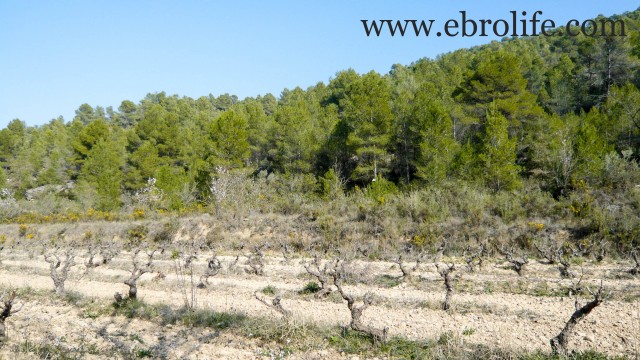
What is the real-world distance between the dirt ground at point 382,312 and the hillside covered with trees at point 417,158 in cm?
607

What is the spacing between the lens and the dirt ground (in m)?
8.06

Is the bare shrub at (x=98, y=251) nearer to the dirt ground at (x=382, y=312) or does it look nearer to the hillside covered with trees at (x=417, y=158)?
the dirt ground at (x=382, y=312)

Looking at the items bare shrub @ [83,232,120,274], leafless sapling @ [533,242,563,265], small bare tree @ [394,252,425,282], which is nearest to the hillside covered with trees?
leafless sapling @ [533,242,563,265]

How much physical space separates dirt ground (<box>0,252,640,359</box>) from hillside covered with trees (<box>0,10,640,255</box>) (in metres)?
6.07

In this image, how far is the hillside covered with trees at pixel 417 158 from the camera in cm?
2081

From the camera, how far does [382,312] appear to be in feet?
33.6

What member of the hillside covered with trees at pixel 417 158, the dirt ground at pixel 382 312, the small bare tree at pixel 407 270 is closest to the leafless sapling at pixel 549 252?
the dirt ground at pixel 382 312

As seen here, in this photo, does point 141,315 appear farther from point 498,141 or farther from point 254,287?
point 498,141

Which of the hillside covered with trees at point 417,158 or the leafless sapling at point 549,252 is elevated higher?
the hillside covered with trees at point 417,158

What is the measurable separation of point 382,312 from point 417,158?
19162 millimetres

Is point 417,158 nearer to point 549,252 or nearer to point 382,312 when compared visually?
point 549,252

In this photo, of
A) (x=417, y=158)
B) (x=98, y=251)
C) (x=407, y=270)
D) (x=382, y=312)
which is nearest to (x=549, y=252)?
(x=407, y=270)

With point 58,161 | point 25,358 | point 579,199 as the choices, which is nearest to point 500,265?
point 579,199

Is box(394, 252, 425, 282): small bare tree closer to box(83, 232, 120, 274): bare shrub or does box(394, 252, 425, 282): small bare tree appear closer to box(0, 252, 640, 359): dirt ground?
box(0, 252, 640, 359): dirt ground
